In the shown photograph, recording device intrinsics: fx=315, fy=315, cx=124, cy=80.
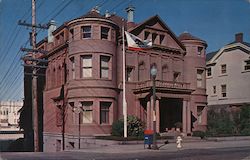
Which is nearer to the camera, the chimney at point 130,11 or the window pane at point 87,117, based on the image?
the chimney at point 130,11

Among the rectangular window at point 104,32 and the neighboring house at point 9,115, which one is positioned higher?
the rectangular window at point 104,32

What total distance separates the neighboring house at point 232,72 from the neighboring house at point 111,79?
0.19m

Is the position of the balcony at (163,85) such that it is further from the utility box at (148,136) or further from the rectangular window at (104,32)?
the rectangular window at (104,32)

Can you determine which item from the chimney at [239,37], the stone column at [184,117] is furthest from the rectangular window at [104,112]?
the chimney at [239,37]

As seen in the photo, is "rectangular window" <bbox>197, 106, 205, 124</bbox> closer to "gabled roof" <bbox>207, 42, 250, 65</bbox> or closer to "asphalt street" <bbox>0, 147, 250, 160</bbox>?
"asphalt street" <bbox>0, 147, 250, 160</bbox>

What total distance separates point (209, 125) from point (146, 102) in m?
1.18

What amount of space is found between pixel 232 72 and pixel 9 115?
256 centimetres

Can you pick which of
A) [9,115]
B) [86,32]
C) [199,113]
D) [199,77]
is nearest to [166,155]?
[199,113]

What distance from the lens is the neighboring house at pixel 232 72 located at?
3303 mm

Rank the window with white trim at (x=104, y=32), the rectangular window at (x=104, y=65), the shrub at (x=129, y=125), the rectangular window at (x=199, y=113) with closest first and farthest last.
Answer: the rectangular window at (x=199, y=113) → the shrub at (x=129, y=125) → the window with white trim at (x=104, y=32) → the rectangular window at (x=104, y=65)

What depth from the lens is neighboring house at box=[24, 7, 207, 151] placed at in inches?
151

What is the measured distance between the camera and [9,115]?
11.8ft

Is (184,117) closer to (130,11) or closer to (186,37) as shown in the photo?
(186,37)

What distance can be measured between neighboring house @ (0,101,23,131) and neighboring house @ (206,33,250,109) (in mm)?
2298
